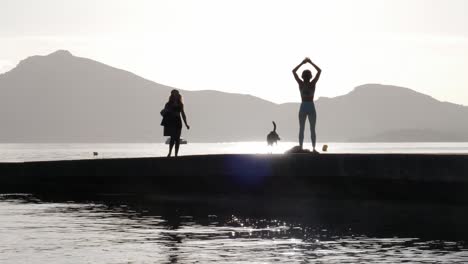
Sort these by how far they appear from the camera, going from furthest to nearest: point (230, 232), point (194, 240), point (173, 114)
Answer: point (173, 114), point (230, 232), point (194, 240)

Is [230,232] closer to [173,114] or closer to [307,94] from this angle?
[307,94]


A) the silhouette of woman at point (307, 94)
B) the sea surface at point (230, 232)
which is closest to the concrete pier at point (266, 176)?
the sea surface at point (230, 232)

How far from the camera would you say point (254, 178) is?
74.3 ft

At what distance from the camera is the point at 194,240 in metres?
14.4

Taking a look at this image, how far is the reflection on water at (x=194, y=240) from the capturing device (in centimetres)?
1252

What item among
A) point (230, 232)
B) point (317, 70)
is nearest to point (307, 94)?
point (317, 70)

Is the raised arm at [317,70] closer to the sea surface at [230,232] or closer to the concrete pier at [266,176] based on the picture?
the concrete pier at [266,176]

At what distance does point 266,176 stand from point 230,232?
7114 mm

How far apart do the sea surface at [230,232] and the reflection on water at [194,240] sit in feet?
0.05

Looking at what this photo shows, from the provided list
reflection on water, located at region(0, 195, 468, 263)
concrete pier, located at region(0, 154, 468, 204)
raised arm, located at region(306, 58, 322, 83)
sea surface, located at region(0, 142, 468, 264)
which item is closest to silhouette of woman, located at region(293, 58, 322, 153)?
raised arm, located at region(306, 58, 322, 83)

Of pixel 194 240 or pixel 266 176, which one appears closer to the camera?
pixel 194 240

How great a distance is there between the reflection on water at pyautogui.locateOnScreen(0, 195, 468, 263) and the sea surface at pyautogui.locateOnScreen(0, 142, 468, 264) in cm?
2

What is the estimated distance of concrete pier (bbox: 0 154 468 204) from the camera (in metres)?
20.7

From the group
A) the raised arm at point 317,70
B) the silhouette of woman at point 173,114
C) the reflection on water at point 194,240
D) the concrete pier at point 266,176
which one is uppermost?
the raised arm at point 317,70
